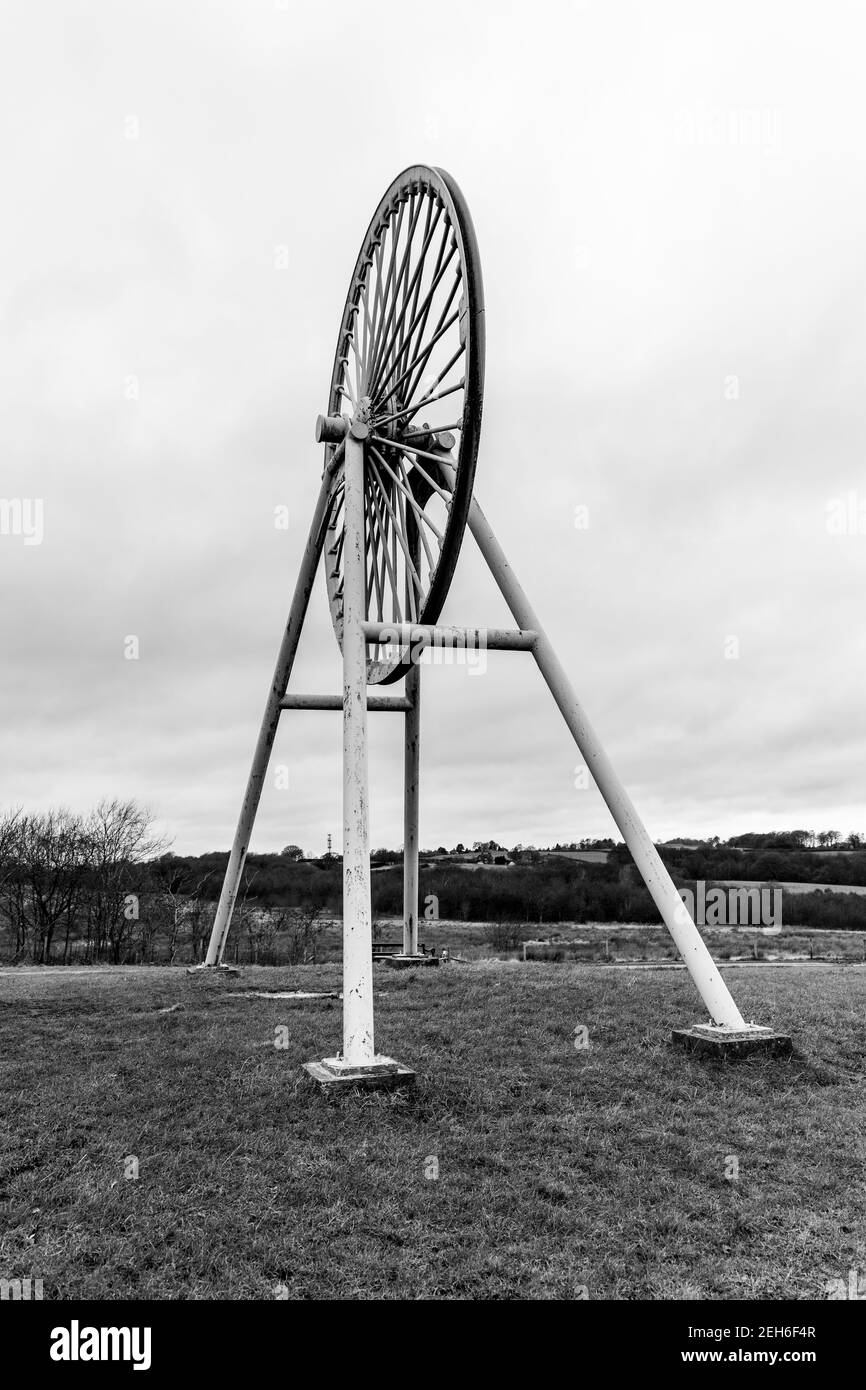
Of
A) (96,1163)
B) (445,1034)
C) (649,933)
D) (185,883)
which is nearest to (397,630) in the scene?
(445,1034)

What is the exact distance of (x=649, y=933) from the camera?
71.5 metres

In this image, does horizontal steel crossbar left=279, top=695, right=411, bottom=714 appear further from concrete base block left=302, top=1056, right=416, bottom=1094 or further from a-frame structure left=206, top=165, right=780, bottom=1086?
concrete base block left=302, top=1056, right=416, bottom=1094

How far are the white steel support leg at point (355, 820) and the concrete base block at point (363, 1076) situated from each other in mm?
100

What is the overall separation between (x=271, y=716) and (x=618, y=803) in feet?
22.6

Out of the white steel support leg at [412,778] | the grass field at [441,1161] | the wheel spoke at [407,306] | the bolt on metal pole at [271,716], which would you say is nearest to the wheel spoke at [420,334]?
the wheel spoke at [407,306]

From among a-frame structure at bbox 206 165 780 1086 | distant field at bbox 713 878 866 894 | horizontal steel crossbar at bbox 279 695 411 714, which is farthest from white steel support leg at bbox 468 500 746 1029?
distant field at bbox 713 878 866 894

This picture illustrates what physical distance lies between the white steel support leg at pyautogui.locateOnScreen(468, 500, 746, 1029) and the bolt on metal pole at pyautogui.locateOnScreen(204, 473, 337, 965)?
323cm

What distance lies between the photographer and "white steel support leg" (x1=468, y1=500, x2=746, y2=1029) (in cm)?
945

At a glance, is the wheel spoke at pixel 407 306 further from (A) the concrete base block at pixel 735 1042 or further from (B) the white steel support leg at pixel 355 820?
(A) the concrete base block at pixel 735 1042

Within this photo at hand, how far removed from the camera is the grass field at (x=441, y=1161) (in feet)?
16.9

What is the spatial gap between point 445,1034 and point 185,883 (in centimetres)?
5045

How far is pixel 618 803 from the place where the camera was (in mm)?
10195

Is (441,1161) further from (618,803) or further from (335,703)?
(335,703)
